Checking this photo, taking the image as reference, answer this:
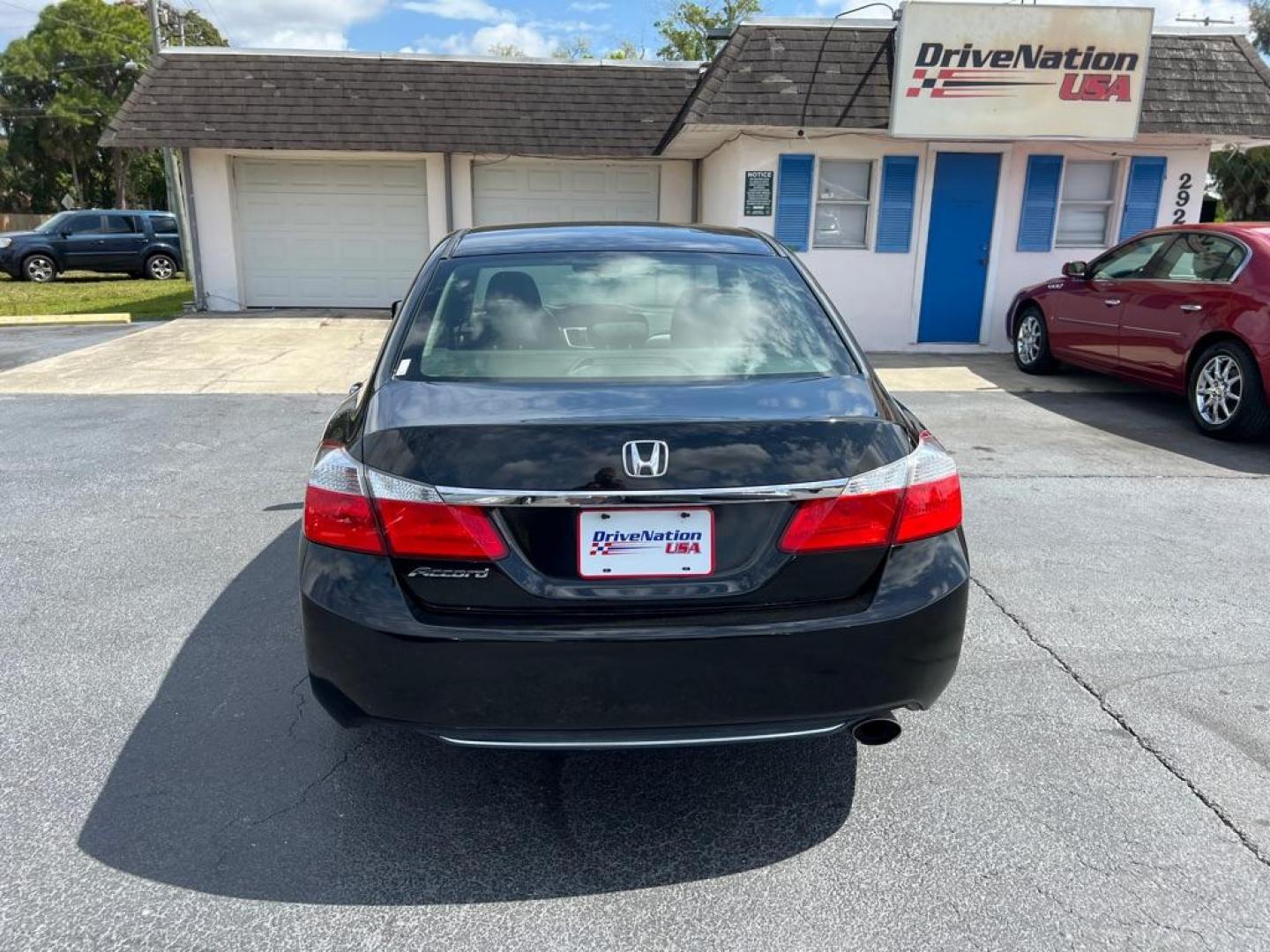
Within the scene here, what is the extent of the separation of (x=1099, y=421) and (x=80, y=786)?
8.17 meters

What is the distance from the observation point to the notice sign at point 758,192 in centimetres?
1172

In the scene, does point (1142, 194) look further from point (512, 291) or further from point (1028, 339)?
point (512, 291)

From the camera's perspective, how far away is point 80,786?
2.83 metres

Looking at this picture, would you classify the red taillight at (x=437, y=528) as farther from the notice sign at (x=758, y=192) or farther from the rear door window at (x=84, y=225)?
the rear door window at (x=84, y=225)

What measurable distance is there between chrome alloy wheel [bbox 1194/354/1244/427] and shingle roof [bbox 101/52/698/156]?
9237 mm

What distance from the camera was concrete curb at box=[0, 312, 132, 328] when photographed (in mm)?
14172

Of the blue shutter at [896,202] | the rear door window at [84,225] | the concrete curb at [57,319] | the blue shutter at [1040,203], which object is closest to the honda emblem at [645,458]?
the blue shutter at [896,202]

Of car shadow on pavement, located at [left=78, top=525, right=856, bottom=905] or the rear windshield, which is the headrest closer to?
the rear windshield

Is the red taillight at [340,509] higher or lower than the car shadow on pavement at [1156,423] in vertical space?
higher

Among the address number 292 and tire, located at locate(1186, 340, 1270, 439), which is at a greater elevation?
the address number 292

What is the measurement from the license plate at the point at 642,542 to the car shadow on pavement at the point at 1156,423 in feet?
20.0

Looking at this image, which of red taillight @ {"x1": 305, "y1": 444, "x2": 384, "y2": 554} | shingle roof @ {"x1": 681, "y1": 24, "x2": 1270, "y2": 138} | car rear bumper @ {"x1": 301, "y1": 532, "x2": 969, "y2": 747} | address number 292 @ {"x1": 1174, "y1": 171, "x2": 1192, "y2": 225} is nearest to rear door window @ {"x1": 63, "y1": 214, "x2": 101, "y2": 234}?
shingle roof @ {"x1": 681, "y1": 24, "x2": 1270, "y2": 138}

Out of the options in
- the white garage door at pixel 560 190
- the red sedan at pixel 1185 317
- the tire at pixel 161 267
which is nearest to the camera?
the red sedan at pixel 1185 317

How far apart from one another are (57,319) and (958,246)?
43.4 ft
